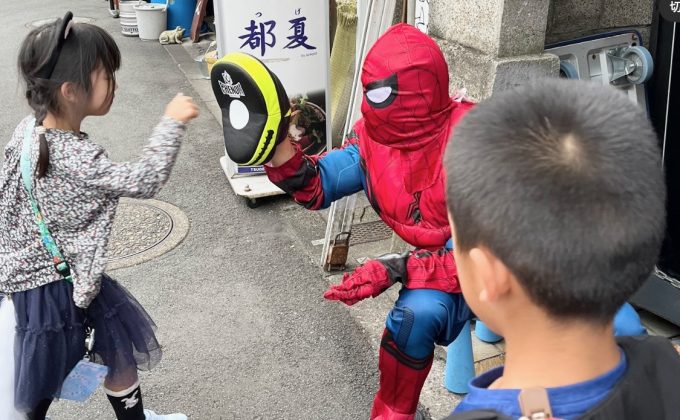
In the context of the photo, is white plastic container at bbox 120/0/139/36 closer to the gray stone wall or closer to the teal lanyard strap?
the gray stone wall

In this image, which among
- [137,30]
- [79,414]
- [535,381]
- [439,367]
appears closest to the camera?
[535,381]

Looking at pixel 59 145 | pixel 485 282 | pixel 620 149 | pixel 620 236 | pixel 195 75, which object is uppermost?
pixel 620 149

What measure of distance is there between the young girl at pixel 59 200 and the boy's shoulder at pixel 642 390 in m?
1.52

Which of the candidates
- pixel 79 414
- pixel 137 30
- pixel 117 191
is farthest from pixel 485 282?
pixel 137 30

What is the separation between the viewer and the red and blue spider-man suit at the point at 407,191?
2354 millimetres

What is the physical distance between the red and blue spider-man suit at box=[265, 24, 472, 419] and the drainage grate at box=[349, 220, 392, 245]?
76.1 inches

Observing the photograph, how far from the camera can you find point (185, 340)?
11.6ft

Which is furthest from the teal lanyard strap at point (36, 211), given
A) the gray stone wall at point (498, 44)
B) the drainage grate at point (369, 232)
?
the drainage grate at point (369, 232)

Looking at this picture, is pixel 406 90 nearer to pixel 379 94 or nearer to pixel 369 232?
pixel 379 94

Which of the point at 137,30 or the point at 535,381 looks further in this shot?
the point at 137,30

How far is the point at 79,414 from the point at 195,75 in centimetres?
601

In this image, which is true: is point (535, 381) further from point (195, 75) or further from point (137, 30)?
point (137, 30)

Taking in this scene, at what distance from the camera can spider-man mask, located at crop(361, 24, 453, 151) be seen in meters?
2.33

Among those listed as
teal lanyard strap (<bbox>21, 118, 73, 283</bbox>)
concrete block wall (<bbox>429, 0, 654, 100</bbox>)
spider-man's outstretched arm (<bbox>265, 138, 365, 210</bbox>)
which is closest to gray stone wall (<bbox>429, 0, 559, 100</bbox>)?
concrete block wall (<bbox>429, 0, 654, 100</bbox>)
